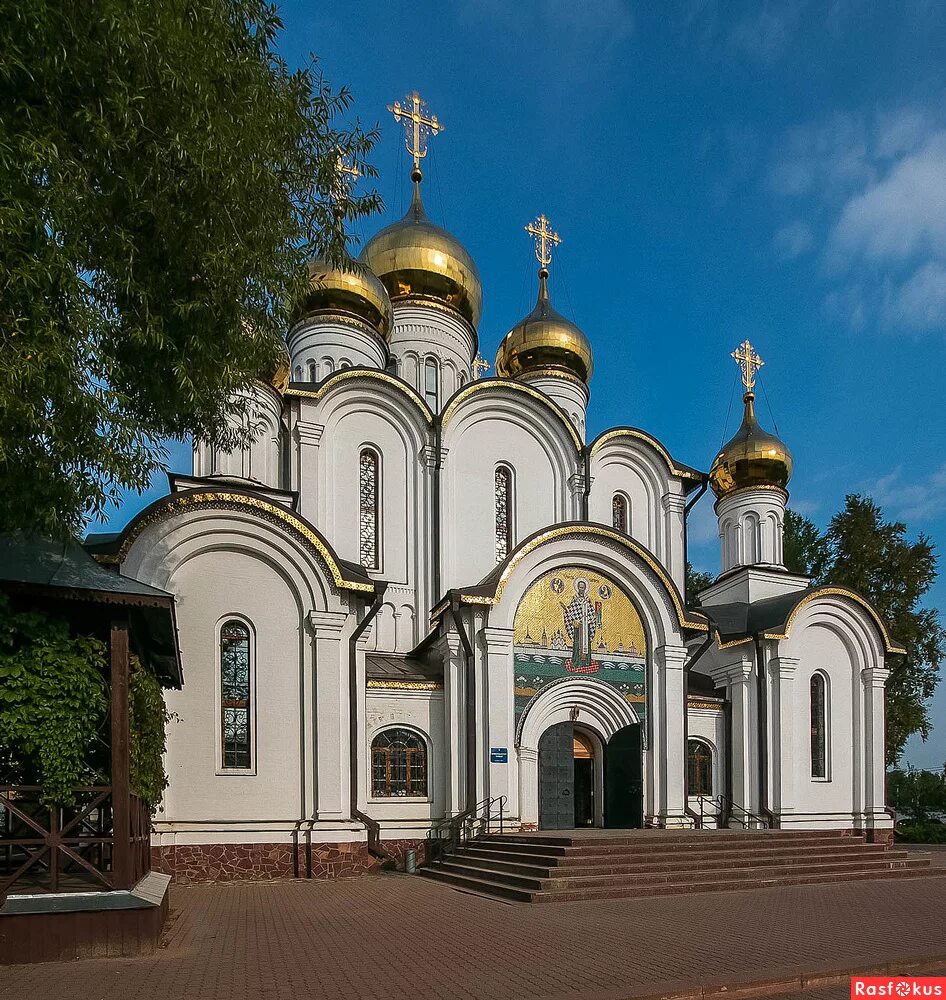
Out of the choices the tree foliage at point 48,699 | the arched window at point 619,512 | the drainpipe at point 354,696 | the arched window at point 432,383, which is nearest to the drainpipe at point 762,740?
the arched window at point 619,512

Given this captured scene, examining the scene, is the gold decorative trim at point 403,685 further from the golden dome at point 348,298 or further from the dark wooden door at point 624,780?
the golden dome at point 348,298

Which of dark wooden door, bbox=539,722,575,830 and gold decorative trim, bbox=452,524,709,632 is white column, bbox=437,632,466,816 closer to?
gold decorative trim, bbox=452,524,709,632

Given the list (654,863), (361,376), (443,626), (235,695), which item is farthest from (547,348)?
(654,863)

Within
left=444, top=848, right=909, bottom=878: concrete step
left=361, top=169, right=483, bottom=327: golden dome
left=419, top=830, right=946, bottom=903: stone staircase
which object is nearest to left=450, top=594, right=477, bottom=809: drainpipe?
left=419, top=830, right=946, bottom=903: stone staircase

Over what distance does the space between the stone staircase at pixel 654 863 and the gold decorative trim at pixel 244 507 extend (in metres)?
4.35

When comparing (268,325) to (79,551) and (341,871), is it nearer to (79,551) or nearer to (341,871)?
(79,551)

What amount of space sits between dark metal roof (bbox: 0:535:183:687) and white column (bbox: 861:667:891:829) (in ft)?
48.4

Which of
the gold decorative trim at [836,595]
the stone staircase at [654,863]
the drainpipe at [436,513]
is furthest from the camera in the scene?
the gold decorative trim at [836,595]

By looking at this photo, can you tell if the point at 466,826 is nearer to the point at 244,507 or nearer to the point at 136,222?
the point at 244,507

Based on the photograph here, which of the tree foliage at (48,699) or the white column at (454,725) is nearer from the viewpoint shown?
the tree foliage at (48,699)

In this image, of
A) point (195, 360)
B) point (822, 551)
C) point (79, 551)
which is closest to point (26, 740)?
point (79, 551)

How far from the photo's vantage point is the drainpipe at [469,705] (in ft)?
47.8

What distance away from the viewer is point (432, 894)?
460 inches

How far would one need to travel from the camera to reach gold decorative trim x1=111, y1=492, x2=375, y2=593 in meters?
13.1
